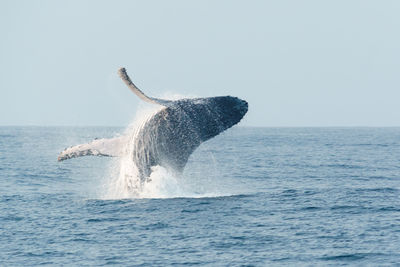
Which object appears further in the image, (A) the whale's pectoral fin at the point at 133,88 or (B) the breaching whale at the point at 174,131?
(B) the breaching whale at the point at 174,131

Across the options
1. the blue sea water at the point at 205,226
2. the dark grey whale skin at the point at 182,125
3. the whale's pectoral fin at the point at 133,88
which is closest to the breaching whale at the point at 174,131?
the dark grey whale skin at the point at 182,125

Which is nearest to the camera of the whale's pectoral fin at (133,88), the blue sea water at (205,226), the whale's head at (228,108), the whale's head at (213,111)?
the blue sea water at (205,226)

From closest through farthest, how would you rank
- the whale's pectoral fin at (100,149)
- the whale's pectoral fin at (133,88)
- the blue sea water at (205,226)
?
the blue sea water at (205,226), the whale's pectoral fin at (133,88), the whale's pectoral fin at (100,149)

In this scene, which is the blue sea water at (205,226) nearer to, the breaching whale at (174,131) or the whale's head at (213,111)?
the breaching whale at (174,131)

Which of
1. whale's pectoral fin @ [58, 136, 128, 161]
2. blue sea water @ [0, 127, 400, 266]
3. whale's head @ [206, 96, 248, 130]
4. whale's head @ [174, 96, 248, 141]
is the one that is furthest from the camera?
whale's pectoral fin @ [58, 136, 128, 161]

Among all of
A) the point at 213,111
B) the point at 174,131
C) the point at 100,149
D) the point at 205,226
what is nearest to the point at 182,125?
the point at 174,131

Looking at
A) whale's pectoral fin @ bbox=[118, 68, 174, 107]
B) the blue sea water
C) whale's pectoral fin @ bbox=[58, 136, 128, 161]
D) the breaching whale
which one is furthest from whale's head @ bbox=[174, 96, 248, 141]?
the blue sea water

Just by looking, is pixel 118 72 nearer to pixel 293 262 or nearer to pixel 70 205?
pixel 293 262

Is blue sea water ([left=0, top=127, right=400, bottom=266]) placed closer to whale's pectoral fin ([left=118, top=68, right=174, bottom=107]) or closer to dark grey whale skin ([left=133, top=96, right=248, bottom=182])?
dark grey whale skin ([left=133, top=96, right=248, bottom=182])

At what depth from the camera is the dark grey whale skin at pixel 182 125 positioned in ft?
64.8

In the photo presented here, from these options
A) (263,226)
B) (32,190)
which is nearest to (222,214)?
(263,226)

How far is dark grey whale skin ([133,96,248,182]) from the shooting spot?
19766 mm

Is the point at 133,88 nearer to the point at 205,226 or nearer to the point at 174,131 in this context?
the point at 174,131

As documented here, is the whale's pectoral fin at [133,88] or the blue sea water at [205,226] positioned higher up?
the whale's pectoral fin at [133,88]
